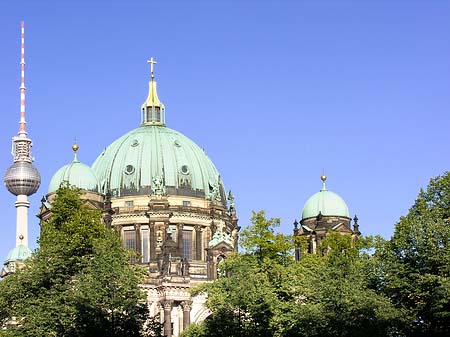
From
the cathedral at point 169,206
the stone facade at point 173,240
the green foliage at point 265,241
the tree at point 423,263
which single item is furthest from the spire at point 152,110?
the tree at point 423,263

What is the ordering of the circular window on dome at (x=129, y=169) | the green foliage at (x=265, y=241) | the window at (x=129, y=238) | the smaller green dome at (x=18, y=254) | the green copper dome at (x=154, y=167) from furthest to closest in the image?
1. the smaller green dome at (x=18, y=254)
2. the circular window on dome at (x=129, y=169)
3. the green copper dome at (x=154, y=167)
4. the window at (x=129, y=238)
5. the green foliage at (x=265, y=241)

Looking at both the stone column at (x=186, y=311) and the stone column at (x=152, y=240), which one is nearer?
the stone column at (x=186, y=311)

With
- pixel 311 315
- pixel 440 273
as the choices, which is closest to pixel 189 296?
pixel 311 315

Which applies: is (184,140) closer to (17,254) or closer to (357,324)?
(17,254)

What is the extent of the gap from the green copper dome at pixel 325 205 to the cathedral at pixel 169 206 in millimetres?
131

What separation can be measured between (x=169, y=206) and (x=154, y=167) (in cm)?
626

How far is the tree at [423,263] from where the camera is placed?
8681 centimetres

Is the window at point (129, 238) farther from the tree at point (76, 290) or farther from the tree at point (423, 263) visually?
the tree at point (423, 263)

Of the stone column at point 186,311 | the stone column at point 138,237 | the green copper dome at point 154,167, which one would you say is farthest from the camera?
the green copper dome at point 154,167

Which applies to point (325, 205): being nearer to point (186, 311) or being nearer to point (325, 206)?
point (325, 206)

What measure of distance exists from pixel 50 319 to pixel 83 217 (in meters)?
16.1

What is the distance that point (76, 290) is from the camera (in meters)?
91.8

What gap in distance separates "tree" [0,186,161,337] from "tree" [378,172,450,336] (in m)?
19.6

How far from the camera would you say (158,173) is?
15125 centimetres
